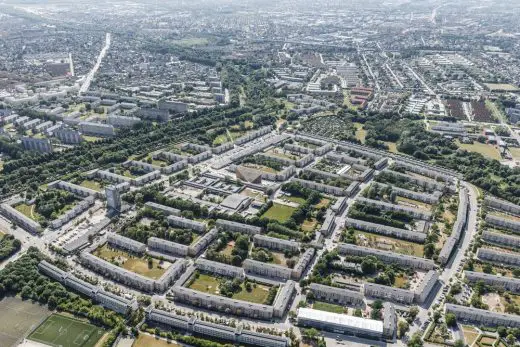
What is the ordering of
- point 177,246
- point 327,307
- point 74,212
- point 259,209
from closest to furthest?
1. point 327,307
2. point 177,246
3. point 74,212
4. point 259,209

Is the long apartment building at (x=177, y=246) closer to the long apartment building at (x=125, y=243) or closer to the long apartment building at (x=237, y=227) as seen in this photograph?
the long apartment building at (x=125, y=243)

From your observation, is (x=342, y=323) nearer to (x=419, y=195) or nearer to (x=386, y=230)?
(x=386, y=230)

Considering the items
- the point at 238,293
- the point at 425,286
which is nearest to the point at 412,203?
the point at 425,286

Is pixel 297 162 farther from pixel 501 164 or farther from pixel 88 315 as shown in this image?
pixel 88 315

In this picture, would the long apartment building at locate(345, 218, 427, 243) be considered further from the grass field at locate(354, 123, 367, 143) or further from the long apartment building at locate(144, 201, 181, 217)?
the grass field at locate(354, 123, 367, 143)

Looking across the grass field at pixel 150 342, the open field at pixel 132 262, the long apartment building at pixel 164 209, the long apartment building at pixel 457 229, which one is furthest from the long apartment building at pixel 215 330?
the long apartment building at pixel 457 229
